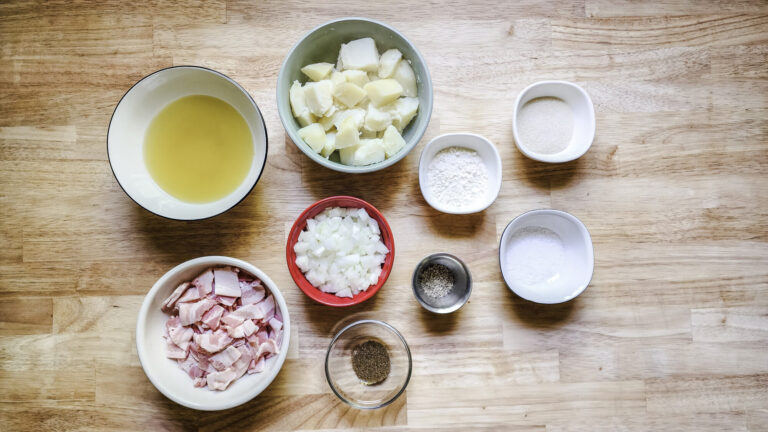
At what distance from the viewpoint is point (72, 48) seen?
1571 mm

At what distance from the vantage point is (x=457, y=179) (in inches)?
60.0

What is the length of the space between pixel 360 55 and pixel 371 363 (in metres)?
0.89

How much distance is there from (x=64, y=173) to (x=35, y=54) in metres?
0.38

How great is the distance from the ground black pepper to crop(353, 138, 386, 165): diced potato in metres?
0.55

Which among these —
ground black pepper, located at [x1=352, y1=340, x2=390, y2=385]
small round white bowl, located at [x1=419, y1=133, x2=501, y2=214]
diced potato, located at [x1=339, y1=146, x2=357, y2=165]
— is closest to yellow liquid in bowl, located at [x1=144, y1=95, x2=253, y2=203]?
diced potato, located at [x1=339, y1=146, x2=357, y2=165]

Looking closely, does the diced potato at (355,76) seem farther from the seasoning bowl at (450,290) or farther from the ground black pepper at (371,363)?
the ground black pepper at (371,363)

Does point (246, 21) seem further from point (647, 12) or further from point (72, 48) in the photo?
point (647, 12)

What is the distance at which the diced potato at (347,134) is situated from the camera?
1377 millimetres

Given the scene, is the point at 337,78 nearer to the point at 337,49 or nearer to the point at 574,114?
the point at 337,49

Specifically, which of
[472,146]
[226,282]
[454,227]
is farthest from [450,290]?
[226,282]

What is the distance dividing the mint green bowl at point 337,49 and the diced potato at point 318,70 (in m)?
0.03

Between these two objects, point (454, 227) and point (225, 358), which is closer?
point (225, 358)

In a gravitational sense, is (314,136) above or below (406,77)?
below

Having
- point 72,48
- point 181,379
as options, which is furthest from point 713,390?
point 72,48
